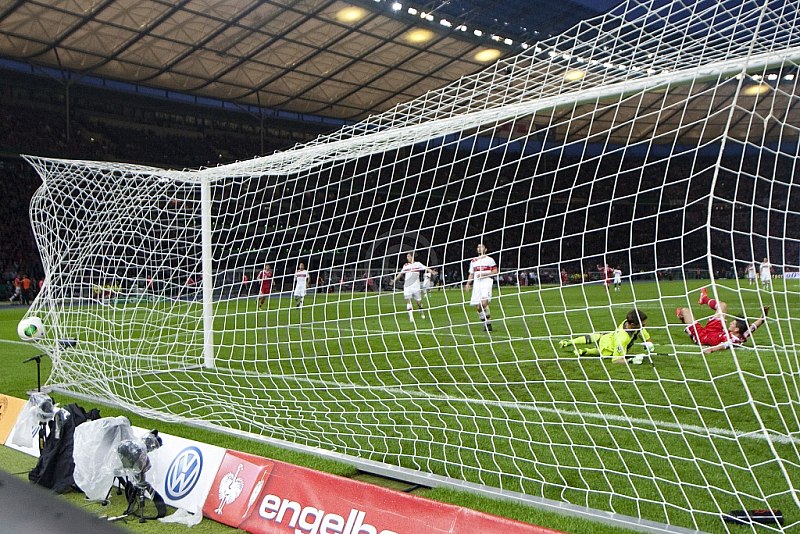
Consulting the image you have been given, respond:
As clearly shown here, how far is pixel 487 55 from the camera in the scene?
2419 centimetres

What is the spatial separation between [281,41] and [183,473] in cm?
1945

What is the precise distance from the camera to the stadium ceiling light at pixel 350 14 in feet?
63.4

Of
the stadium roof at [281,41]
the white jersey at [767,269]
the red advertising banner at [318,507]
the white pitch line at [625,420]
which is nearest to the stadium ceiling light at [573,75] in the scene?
the white jersey at [767,269]

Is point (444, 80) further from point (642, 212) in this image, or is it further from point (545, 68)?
point (545, 68)

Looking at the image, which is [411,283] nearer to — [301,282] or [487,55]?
[301,282]

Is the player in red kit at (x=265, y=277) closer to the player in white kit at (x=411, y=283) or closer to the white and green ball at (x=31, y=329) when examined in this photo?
the player in white kit at (x=411, y=283)

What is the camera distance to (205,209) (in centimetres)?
636

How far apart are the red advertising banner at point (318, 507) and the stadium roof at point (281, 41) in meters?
17.3

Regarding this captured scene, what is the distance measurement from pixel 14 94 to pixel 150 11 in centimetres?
1077

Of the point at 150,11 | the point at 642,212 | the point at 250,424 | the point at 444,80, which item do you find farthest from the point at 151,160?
the point at 250,424

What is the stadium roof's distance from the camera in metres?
18.4

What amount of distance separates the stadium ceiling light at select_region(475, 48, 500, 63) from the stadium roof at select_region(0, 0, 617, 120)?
71 mm

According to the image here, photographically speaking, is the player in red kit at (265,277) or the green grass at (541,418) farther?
the player in red kit at (265,277)

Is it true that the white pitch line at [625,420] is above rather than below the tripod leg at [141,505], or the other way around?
above
